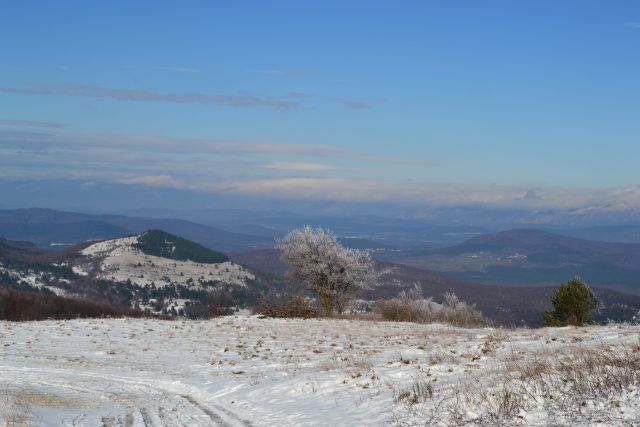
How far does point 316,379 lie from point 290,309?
28.0 m

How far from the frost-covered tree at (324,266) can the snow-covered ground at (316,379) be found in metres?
21.7

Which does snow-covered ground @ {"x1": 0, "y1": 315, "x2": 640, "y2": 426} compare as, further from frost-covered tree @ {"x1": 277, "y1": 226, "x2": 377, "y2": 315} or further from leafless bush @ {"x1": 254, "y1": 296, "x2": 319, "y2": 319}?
frost-covered tree @ {"x1": 277, "y1": 226, "x2": 377, "y2": 315}

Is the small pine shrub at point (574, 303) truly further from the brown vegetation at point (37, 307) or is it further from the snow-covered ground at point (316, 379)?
the brown vegetation at point (37, 307)

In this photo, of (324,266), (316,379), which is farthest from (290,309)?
(316,379)

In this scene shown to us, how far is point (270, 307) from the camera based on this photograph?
4700 centimetres

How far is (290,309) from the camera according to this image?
46.1 metres

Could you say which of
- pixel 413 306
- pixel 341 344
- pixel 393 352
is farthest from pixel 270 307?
pixel 393 352

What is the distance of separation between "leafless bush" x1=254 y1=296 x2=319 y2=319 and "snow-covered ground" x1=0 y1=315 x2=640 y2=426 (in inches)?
502

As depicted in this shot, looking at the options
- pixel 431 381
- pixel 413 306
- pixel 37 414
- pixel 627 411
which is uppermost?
pixel 627 411

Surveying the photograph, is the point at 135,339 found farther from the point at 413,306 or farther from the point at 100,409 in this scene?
the point at 413,306

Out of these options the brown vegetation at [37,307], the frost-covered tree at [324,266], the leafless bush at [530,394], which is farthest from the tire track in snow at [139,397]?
the brown vegetation at [37,307]

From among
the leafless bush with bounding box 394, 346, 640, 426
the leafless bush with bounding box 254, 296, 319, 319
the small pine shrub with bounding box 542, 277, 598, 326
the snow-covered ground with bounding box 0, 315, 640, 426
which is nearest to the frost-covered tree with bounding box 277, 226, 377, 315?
the leafless bush with bounding box 254, 296, 319, 319

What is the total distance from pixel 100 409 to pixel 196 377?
500cm

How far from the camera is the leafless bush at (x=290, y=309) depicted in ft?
150
